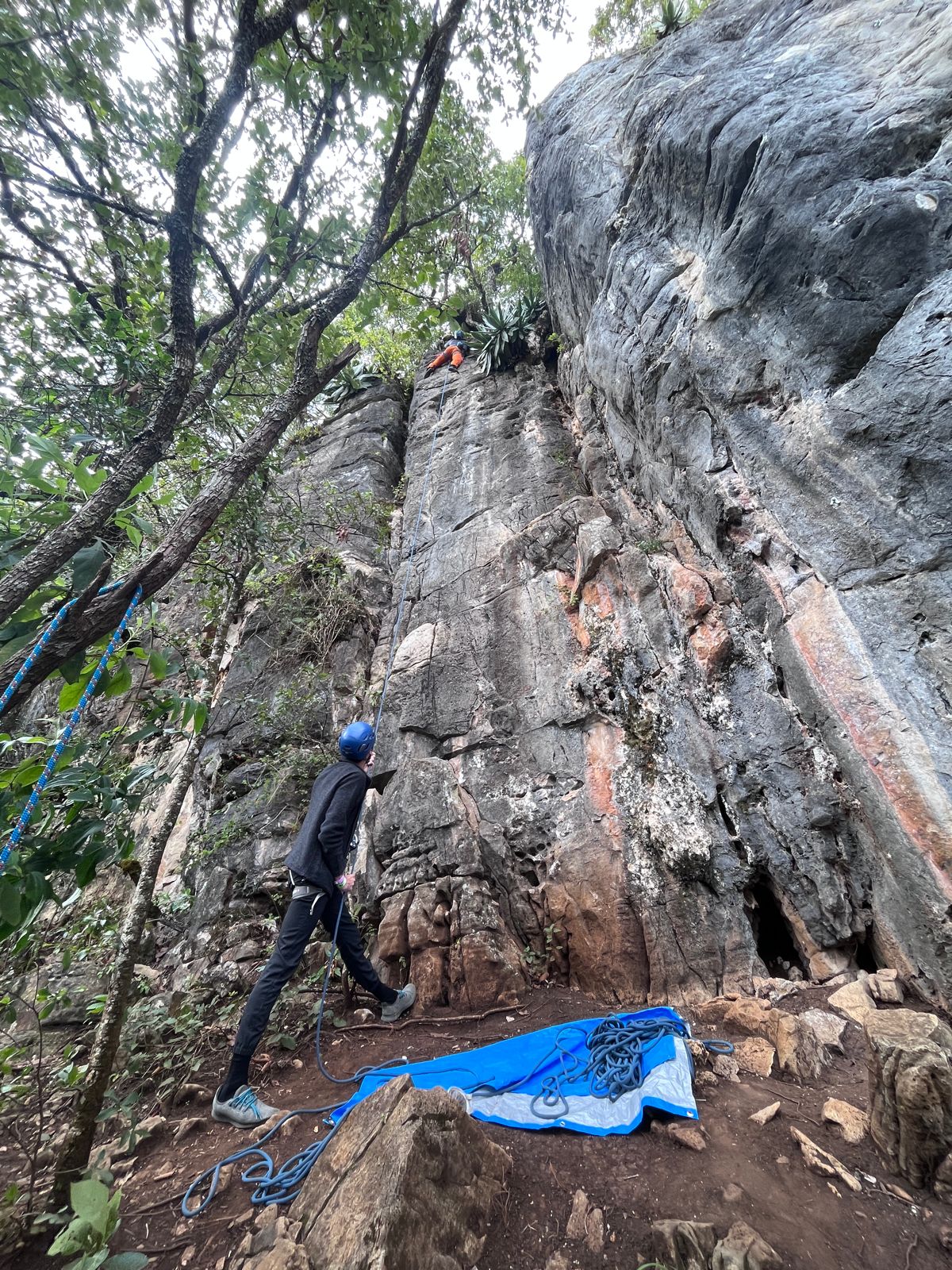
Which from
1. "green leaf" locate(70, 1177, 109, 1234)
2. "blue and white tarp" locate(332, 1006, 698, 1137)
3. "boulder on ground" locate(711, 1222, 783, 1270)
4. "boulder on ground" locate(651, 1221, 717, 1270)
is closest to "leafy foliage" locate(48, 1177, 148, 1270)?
"green leaf" locate(70, 1177, 109, 1234)

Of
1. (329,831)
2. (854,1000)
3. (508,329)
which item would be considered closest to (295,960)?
(329,831)

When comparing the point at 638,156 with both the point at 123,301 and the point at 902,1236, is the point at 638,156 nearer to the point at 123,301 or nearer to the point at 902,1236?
the point at 123,301

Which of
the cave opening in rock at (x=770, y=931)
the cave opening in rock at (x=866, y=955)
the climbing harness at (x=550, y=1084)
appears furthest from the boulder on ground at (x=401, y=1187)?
the cave opening in rock at (x=866, y=955)

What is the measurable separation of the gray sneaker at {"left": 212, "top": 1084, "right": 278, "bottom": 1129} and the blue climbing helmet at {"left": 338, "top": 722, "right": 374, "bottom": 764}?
2091mm

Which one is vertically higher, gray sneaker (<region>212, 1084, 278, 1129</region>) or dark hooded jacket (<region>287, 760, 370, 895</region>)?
dark hooded jacket (<region>287, 760, 370, 895</region>)

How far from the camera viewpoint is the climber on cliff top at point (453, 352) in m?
11.9

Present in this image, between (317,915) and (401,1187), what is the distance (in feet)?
6.28

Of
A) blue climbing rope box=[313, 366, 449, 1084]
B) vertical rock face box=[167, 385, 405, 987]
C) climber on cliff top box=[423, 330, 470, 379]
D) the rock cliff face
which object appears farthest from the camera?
climber on cliff top box=[423, 330, 470, 379]

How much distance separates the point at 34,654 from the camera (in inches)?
83.5

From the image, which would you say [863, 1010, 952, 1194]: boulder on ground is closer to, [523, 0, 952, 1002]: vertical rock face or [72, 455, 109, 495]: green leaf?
[523, 0, 952, 1002]: vertical rock face

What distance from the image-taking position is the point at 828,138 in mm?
4156

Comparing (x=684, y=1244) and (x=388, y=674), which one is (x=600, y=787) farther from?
(x=684, y=1244)

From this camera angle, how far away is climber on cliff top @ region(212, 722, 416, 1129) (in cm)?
325

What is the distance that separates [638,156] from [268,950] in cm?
924
